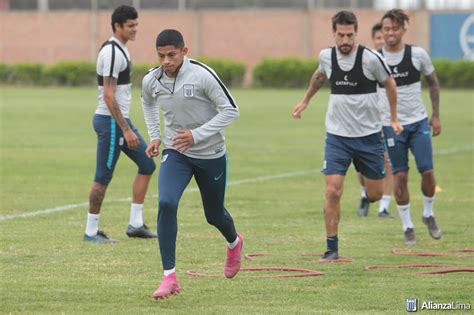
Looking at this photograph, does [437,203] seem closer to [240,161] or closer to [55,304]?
[240,161]

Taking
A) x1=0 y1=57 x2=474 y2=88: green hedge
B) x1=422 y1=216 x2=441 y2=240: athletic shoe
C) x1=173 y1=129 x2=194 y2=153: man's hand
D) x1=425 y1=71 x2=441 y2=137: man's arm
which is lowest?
x1=0 y1=57 x2=474 y2=88: green hedge

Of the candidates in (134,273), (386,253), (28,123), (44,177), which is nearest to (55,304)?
(134,273)

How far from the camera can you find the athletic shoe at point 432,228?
43.5 ft

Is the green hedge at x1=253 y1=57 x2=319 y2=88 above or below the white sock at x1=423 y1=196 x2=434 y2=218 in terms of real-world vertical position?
below

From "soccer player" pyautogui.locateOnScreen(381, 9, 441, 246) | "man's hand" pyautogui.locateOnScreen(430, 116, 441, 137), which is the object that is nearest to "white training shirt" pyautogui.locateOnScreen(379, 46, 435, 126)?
"soccer player" pyautogui.locateOnScreen(381, 9, 441, 246)

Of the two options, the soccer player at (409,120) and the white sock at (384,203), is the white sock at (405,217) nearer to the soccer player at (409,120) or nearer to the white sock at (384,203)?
the soccer player at (409,120)

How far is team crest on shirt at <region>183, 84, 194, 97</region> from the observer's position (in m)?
9.67

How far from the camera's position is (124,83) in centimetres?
1306

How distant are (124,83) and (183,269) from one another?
A: 9.44 feet

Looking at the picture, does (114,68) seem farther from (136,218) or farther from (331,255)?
(331,255)

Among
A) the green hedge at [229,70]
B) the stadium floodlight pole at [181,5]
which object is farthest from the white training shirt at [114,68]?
the stadium floodlight pole at [181,5]

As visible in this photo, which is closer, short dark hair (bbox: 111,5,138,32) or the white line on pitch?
short dark hair (bbox: 111,5,138,32)

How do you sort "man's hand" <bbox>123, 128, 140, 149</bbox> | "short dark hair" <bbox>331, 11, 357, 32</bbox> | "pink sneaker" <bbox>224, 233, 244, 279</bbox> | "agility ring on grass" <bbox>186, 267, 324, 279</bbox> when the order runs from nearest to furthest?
"pink sneaker" <bbox>224, 233, 244, 279</bbox>, "agility ring on grass" <bbox>186, 267, 324, 279</bbox>, "short dark hair" <bbox>331, 11, 357, 32</bbox>, "man's hand" <bbox>123, 128, 140, 149</bbox>

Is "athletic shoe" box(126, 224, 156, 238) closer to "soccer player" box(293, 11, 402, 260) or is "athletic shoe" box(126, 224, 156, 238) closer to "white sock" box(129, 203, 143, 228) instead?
"white sock" box(129, 203, 143, 228)
